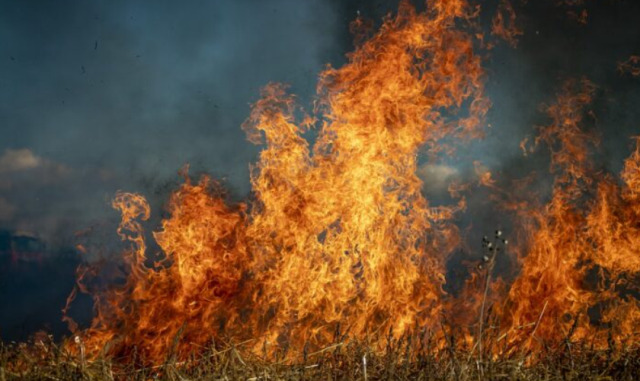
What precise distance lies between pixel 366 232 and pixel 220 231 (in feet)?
11.2

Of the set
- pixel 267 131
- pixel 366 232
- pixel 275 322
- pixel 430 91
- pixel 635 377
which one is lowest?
pixel 635 377

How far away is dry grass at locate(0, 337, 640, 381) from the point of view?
5.30 m

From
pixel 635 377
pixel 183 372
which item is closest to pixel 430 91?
pixel 635 377

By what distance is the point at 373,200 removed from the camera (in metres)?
11.7

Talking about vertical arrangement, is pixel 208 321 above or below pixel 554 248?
below

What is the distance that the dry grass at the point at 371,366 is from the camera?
17.4ft

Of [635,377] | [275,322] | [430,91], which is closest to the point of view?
[635,377]

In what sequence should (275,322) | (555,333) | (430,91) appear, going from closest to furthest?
(275,322)
(555,333)
(430,91)

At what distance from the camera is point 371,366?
18.8 ft

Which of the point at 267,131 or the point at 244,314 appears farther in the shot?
the point at 267,131

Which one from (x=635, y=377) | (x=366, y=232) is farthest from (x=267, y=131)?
(x=635, y=377)

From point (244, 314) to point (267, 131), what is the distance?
4.52m

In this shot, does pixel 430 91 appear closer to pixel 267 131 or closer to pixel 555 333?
pixel 267 131

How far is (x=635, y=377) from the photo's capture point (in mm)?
5648
